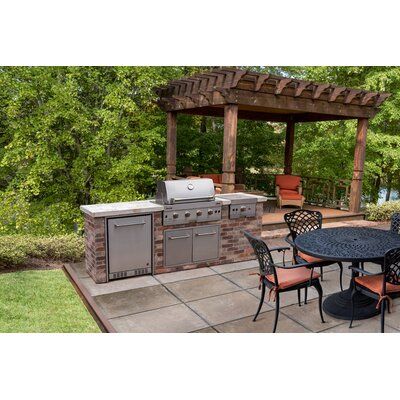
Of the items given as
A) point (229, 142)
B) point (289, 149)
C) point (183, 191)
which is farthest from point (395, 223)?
point (289, 149)

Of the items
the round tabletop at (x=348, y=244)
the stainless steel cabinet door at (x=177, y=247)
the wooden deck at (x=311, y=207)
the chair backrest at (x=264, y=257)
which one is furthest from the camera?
the wooden deck at (x=311, y=207)

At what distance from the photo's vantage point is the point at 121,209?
16.0 feet

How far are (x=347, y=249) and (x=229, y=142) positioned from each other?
150 inches

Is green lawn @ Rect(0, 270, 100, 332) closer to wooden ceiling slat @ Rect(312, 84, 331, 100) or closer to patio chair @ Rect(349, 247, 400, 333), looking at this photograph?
patio chair @ Rect(349, 247, 400, 333)

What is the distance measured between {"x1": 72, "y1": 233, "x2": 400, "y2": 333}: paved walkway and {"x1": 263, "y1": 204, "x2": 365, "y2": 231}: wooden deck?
2548 mm

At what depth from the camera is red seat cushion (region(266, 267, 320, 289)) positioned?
12.5 ft

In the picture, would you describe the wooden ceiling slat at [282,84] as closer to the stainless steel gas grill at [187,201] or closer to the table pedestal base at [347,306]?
the stainless steel gas grill at [187,201]

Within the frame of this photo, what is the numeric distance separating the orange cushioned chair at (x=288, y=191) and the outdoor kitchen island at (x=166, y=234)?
414 centimetres

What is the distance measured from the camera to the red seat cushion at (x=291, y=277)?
Result: 381cm

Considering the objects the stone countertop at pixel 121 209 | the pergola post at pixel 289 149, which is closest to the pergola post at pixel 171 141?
the pergola post at pixel 289 149

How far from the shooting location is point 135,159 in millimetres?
9641

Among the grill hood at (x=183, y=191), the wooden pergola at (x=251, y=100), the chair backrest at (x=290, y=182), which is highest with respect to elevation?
the wooden pergola at (x=251, y=100)

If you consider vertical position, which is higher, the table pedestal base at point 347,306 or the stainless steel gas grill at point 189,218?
the stainless steel gas grill at point 189,218

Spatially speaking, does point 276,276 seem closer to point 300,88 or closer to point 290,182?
point 300,88
